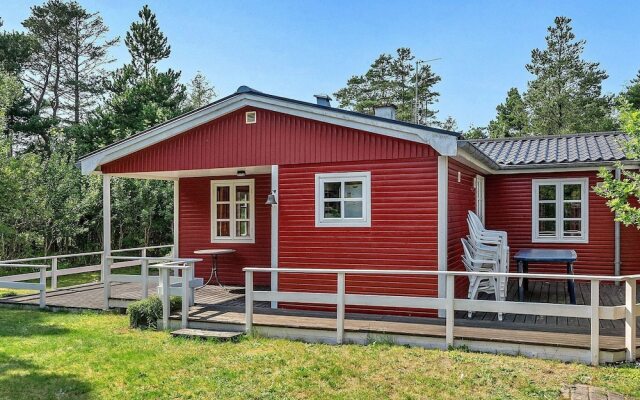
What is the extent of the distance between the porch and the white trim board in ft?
7.34

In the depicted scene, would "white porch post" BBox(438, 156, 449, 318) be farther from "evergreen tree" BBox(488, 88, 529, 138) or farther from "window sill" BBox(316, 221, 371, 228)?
"evergreen tree" BBox(488, 88, 529, 138)

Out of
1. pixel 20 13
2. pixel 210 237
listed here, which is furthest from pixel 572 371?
pixel 20 13

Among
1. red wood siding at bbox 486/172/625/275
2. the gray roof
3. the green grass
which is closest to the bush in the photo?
the green grass

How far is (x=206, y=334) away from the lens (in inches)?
241

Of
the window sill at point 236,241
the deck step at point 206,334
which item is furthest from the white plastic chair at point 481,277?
the window sill at point 236,241

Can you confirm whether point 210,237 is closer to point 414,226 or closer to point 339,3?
point 414,226

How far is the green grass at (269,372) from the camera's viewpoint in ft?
14.4

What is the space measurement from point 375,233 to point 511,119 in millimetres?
25774

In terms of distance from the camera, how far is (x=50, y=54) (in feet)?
82.0

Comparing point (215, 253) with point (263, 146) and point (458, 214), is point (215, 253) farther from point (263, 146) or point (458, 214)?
point (458, 214)

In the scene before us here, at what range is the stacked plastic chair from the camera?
6.58 meters

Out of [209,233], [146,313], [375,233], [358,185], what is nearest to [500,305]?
[375,233]

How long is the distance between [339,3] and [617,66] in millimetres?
17179

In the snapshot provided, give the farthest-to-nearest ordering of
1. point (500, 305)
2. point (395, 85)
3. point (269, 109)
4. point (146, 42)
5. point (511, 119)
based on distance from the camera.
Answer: point (395, 85) < point (511, 119) < point (146, 42) < point (269, 109) < point (500, 305)
